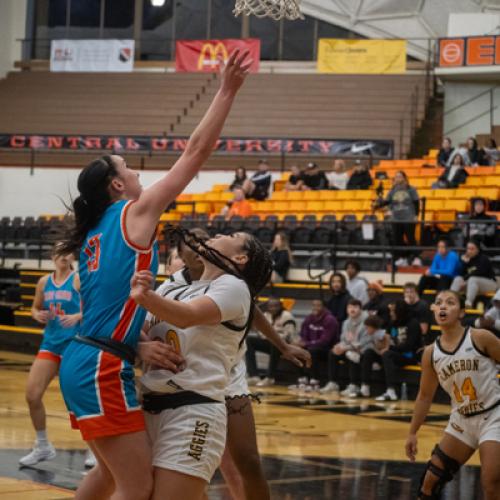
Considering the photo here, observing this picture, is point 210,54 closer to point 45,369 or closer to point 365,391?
point 365,391

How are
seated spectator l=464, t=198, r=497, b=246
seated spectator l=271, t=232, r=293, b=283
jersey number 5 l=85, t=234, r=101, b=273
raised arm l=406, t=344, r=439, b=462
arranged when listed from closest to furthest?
1. jersey number 5 l=85, t=234, r=101, b=273
2. raised arm l=406, t=344, r=439, b=462
3. seated spectator l=464, t=198, r=497, b=246
4. seated spectator l=271, t=232, r=293, b=283

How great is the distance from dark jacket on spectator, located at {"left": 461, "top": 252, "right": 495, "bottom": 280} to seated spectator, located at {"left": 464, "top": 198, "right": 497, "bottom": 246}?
1.06 metres

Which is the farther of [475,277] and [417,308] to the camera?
[475,277]

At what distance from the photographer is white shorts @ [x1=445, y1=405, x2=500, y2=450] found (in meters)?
5.71

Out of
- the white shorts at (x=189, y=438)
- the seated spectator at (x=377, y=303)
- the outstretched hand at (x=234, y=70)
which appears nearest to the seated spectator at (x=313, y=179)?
the seated spectator at (x=377, y=303)

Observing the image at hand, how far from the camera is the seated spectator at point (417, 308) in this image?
13016mm

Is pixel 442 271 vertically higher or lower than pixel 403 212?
lower

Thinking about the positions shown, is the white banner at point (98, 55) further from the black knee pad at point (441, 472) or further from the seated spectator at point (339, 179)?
the black knee pad at point (441, 472)

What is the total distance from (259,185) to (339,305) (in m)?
7.48

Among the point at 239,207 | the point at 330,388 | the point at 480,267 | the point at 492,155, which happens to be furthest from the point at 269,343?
the point at 492,155

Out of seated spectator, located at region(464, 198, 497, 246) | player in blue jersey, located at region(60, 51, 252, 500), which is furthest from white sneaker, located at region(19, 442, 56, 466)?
seated spectator, located at region(464, 198, 497, 246)

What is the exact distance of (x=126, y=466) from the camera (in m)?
3.47

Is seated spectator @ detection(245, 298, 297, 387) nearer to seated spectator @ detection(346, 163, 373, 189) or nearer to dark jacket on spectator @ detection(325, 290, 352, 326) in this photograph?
dark jacket on spectator @ detection(325, 290, 352, 326)

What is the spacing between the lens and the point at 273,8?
7.39 m
